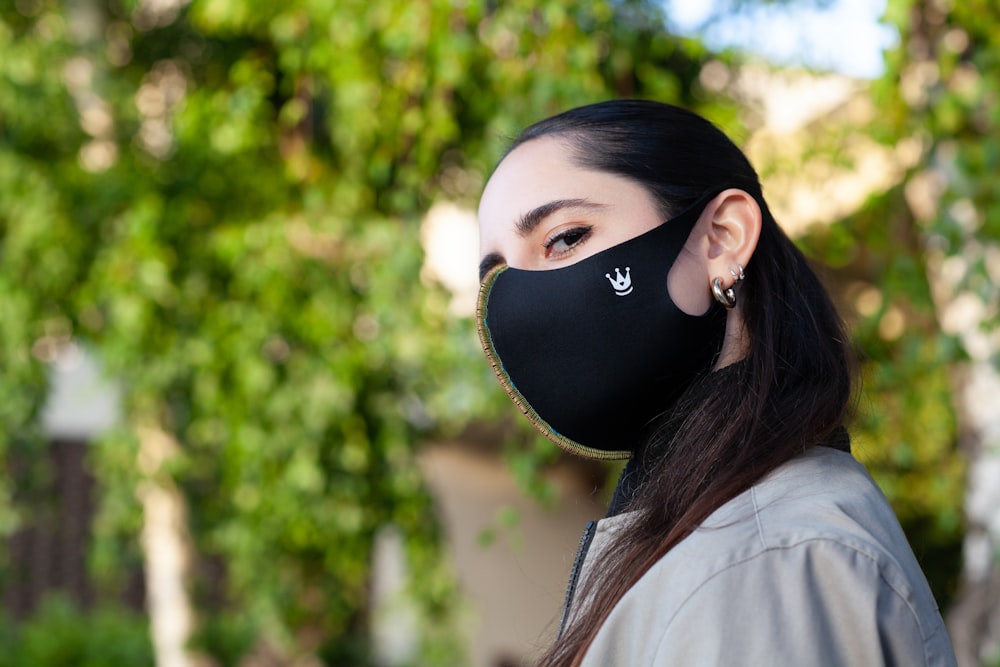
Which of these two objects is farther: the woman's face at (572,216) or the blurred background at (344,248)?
the blurred background at (344,248)

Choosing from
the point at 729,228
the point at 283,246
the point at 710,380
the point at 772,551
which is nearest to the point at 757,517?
the point at 772,551

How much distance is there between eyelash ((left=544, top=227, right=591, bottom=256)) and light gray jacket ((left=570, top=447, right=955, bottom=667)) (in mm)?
376

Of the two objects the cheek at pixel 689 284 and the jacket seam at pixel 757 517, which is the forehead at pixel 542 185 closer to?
the cheek at pixel 689 284

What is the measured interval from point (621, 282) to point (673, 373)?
0.39ft

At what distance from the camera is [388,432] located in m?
4.52

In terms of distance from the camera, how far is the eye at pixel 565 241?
1.34 metres

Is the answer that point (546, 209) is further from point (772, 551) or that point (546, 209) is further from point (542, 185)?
point (772, 551)

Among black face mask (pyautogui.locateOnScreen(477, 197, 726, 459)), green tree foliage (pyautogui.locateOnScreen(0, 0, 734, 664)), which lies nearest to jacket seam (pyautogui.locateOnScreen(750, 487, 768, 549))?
black face mask (pyautogui.locateOnScreen(477, 197, 726, 459))

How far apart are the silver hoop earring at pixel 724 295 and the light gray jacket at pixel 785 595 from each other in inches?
10.1

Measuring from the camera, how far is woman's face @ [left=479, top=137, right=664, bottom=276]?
133 centimetres

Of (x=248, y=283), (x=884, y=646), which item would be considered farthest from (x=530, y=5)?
(x=884, y=646)

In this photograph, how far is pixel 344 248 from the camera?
4535 millimetres

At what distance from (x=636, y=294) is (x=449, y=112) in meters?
2.97

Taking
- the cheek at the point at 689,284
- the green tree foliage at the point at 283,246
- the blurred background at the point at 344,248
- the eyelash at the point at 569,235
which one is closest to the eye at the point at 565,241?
the eyelash at the point at 569,235
